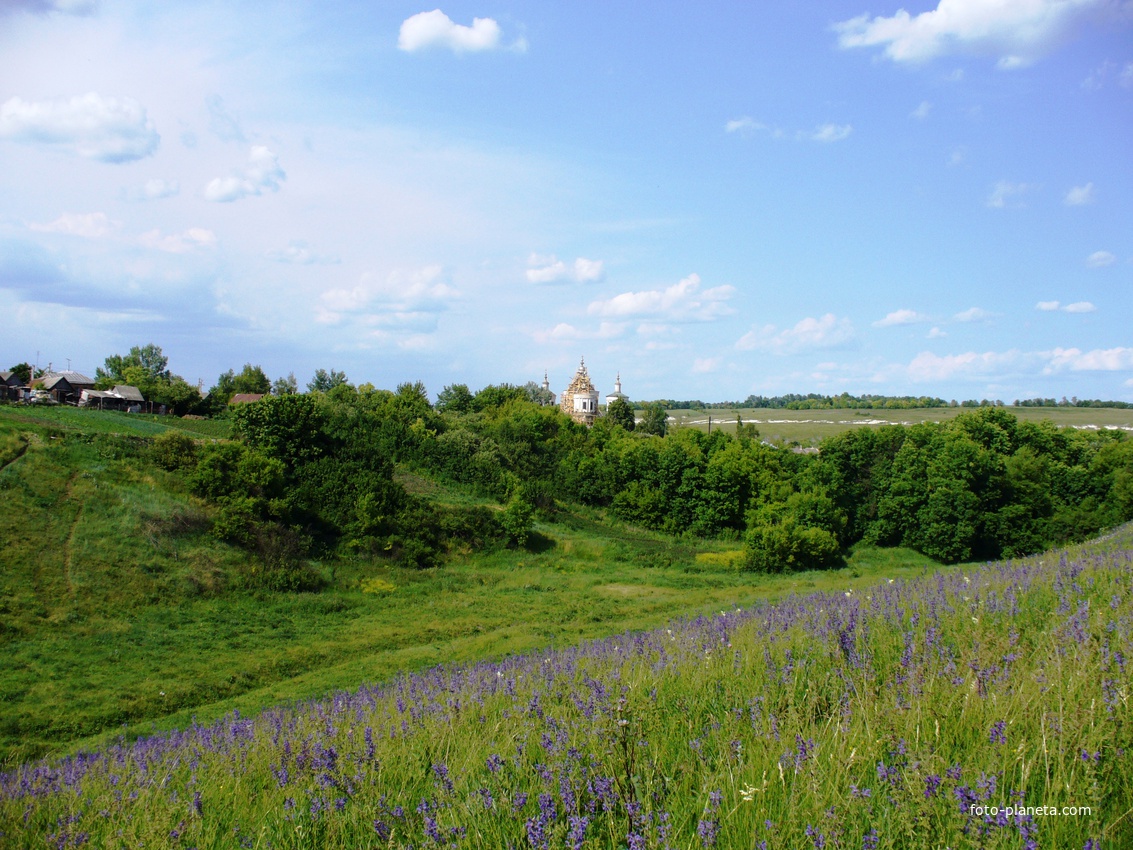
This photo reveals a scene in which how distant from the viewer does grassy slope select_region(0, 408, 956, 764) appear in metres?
19.5

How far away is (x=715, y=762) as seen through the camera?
3.57 metres

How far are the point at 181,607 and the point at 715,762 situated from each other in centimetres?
2897

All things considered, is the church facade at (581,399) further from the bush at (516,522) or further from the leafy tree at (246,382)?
the bush at (516,522)

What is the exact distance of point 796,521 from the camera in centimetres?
4884

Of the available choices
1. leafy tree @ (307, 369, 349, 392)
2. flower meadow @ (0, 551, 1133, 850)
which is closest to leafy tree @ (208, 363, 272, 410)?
leafy tree @ (307, 369, 349, 392)

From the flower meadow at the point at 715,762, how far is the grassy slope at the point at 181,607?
13.7m

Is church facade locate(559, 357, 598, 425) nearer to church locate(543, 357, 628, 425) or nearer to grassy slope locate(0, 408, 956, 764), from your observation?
church locate(543, 357, 628, 425)

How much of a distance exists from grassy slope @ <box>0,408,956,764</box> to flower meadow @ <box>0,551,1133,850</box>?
45.0ft

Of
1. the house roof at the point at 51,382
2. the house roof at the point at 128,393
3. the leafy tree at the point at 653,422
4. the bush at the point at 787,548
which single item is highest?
the house roof at the point at 51,382

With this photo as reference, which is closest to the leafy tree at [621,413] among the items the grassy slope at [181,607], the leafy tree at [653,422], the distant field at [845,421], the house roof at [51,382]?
the leafy tree at [653,422]

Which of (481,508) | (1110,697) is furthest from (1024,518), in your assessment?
(1110,697)

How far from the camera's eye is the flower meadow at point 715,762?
9.41ft

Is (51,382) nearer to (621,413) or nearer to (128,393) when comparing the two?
(128,393)

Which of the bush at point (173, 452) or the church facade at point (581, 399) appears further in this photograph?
the church facade at point (581, 399)
